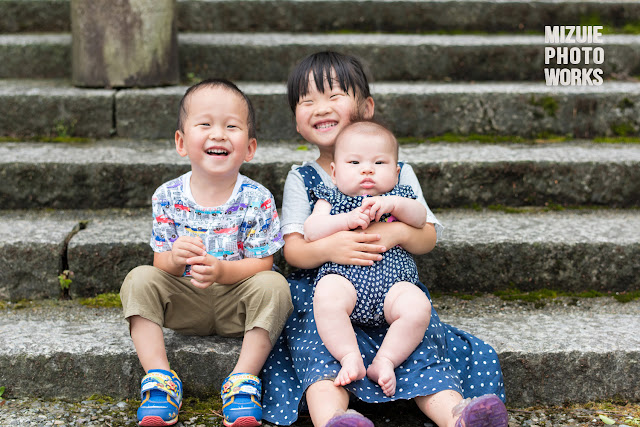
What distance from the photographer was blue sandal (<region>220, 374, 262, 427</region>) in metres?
2.01

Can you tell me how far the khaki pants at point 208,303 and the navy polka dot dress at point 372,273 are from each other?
7.8 inches

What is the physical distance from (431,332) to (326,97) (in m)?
0.93

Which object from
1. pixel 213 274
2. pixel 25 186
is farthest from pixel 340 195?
pixel 25 186

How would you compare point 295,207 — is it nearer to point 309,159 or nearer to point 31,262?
point 309,159

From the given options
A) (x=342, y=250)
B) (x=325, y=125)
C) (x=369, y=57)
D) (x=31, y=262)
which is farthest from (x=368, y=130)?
(x=369, y=57)

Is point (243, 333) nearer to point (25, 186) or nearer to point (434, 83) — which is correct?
point (25, 186)

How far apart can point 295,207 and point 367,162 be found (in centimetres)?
33

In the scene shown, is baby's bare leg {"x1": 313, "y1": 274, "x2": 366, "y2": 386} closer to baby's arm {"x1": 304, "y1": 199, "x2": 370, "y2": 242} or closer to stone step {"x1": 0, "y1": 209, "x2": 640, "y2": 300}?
baby's arm {"x1": 304, "y1": 199, "x2": 370, "y2": 242}

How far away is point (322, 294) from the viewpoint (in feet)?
6.86

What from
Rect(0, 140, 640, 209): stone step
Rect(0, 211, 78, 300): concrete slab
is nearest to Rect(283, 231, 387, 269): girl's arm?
Rect(0, 140, 640, 209): stone step

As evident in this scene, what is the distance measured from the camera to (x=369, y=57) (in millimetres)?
3779

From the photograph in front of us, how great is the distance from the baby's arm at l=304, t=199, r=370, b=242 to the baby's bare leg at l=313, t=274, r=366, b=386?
22 centimetres

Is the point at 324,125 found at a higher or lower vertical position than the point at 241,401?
higher

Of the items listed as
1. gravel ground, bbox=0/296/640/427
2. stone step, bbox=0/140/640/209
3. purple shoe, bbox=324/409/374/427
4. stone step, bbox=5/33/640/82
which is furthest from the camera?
stone step, bbox=5/33/640/82
